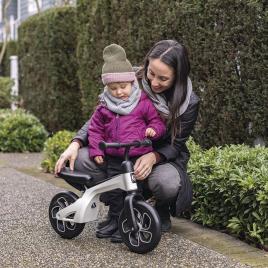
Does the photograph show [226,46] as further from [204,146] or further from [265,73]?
[204,146]

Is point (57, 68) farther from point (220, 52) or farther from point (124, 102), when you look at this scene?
point (124, 102)

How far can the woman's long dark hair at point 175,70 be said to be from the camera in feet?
12.9

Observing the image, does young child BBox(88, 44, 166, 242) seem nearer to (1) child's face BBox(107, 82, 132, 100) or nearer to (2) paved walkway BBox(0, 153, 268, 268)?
(1) child's face BBox(107, 82, 132, 100)

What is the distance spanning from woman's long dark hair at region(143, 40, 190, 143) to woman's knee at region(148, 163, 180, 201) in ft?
0.69

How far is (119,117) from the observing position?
3.87 meters

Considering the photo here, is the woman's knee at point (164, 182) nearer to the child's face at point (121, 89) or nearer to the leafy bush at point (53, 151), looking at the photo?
the child's face at point (121, 89)

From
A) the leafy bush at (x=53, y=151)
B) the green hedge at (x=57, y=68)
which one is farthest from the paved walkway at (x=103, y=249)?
the green hedge at (x=57, y=68)

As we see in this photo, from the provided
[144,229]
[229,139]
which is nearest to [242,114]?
[229,139]

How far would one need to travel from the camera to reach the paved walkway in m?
3.59

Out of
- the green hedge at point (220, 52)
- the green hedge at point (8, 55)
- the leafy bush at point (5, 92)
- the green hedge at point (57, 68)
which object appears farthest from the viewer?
the green hedge at point (8, 55)

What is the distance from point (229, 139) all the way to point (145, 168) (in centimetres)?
206

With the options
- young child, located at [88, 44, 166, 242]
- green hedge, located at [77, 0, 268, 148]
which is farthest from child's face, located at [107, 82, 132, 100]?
green hedge, located at [77, 0, 268, 148]

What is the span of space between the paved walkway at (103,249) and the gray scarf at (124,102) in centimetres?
85

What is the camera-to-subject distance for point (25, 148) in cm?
931
